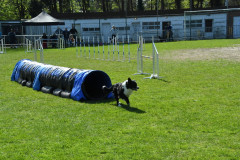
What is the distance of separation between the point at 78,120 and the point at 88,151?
184 cm

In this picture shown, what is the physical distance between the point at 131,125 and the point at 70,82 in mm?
3183

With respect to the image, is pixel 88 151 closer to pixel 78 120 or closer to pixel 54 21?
pixel 78 120

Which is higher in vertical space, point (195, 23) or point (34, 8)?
point (34, 8)

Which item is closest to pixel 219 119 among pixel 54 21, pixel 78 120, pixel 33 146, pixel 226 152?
pixel 226 152

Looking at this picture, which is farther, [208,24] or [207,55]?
[208,24]

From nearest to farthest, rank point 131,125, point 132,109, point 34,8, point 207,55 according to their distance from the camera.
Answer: point 131,125 → point 132,109 → point 207,55 → point 34,8

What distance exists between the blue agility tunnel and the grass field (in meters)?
0.29

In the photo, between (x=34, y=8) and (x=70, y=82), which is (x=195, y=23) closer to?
(x=34, y=8)

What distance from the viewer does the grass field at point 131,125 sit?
5.12 m

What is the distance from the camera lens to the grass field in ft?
16.8

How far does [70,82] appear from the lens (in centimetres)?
909

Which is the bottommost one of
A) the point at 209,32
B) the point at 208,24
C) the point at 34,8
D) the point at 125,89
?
the point at 125,89

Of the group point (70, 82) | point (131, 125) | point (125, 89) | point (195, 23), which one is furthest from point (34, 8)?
point (131, 125)

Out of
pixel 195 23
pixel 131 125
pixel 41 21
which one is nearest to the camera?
pixel 131 125
